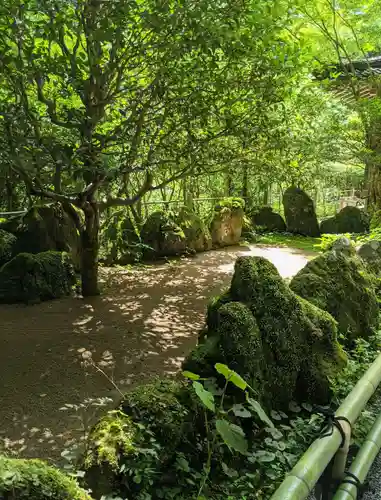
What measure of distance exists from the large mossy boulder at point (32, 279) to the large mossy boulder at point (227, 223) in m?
6.00

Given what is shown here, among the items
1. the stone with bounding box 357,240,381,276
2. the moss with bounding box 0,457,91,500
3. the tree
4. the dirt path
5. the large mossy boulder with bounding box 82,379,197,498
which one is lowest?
the dirt path

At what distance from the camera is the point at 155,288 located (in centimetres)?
823

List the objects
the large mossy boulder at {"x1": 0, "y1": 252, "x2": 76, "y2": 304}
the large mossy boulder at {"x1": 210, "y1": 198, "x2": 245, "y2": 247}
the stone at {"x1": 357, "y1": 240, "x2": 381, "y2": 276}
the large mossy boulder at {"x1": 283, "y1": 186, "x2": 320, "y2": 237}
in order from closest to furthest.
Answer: the large mossy boulder at {"x1": 0, "y1": 252, "x2": 76, "y2": 304} < the stone at {"x1": 357, "y1": 240, "x2": 381, "y2": 276} < the large mossy boulder at {"x1": 210, "y1": 198, "x2": 245, "y2": 247} < the large mossy boulder at {"x1": 283, "y1": 186, "x2": 320, "y2": 237}

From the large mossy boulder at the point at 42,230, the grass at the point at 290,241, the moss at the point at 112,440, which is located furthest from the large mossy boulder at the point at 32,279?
the grass at the point at 290,241

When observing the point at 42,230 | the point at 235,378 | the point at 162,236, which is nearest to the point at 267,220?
the point at 162,236

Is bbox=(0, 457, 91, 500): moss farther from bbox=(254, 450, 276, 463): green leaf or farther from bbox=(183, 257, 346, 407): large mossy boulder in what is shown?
bbox=(183, 257, 346, 407): large mossy boulder

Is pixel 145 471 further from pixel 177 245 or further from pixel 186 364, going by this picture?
pixel 177 245

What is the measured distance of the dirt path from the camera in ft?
12.7

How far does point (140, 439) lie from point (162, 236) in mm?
8155

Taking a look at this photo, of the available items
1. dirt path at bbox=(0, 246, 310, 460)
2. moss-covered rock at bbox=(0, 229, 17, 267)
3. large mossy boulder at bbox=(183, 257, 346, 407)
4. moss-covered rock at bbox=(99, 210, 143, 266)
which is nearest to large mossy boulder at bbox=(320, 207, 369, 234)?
dirt path at bbox=(0, 246, 310, 460)

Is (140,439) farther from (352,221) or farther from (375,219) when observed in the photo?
(352,221)

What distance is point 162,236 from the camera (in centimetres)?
1078

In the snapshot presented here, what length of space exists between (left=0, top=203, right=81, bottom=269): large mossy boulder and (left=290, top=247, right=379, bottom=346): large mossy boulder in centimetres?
428

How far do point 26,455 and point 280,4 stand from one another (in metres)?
5.17
